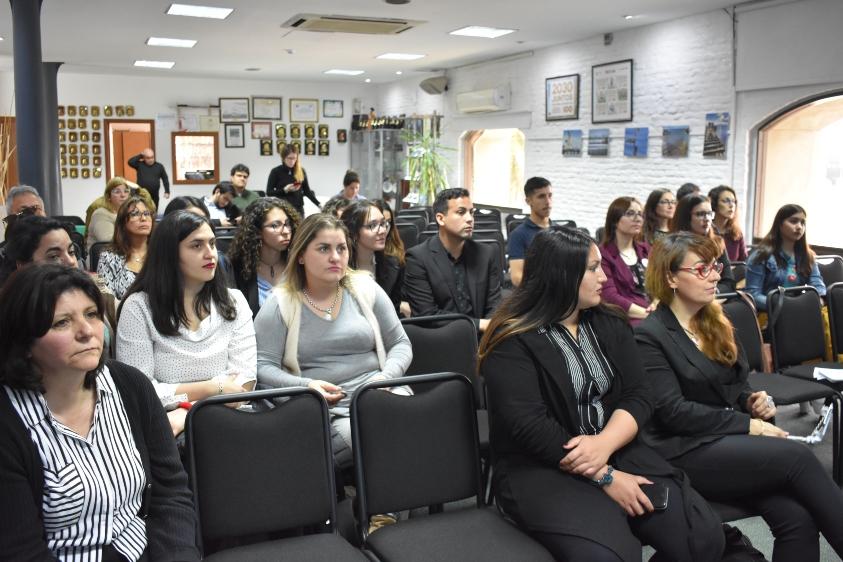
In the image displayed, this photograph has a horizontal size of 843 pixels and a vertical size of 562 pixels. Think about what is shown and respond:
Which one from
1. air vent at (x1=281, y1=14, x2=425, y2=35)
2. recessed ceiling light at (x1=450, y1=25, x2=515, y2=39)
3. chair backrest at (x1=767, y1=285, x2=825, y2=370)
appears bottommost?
chair backrest at (x1=767, y1=285, x2=825, y2=370)

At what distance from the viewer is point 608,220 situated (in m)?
4.95

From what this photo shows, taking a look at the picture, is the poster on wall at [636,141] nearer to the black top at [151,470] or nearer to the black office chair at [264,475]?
the black office chair at [264,475]

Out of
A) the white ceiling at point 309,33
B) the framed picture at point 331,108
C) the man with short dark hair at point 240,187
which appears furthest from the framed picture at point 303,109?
the man with short dark hair at point 240,187

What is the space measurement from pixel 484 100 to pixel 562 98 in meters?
2.04

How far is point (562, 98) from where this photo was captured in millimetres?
10523

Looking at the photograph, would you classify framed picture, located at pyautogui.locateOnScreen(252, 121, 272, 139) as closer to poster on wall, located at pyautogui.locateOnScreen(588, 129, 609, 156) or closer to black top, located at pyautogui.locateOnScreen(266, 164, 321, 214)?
black top, located at pyautogui.locateOnScreen(266, 164, 321, 214)

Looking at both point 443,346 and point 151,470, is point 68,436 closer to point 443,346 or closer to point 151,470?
point 151,470

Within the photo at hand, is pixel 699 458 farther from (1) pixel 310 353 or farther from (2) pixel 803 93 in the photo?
(2) pixel 803 93

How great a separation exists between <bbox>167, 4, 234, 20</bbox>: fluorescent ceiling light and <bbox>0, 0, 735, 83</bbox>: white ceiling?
107mm

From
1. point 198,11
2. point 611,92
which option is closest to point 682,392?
point 198,11

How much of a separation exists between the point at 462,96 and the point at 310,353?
422 inches

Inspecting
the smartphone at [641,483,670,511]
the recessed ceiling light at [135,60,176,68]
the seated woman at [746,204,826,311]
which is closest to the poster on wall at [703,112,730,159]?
the seated woman at [746,204,826,311]

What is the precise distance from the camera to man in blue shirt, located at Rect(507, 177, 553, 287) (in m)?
5.39

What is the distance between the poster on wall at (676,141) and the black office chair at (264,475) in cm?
706
